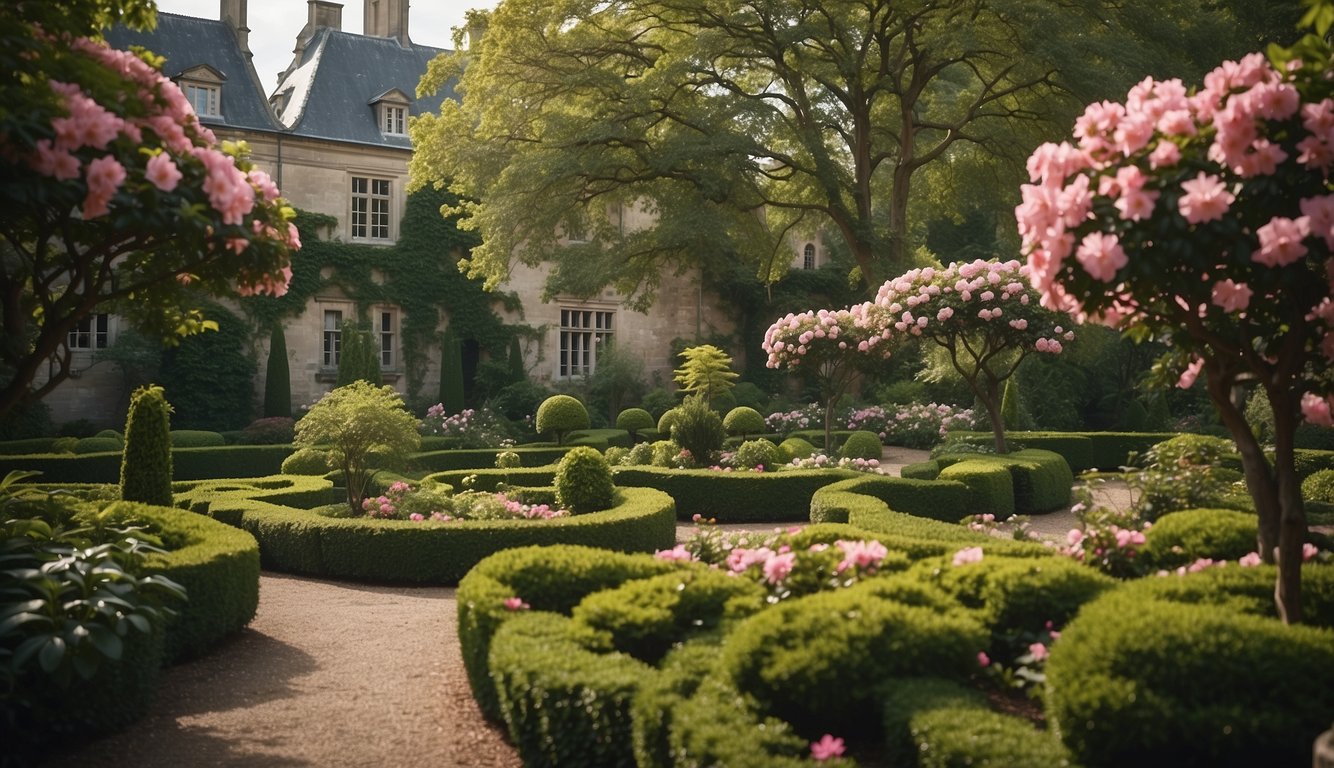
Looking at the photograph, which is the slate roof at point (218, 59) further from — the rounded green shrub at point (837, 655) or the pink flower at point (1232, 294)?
the pink flower at point (1232, 294)

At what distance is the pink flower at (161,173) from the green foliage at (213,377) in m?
18.9

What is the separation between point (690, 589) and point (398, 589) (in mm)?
4974

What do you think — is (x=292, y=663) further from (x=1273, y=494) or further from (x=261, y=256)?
(x=1273, y=494)

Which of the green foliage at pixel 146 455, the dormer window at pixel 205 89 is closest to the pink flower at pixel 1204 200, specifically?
the green foliage at pixel 146 455

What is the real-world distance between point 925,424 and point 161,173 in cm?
1834

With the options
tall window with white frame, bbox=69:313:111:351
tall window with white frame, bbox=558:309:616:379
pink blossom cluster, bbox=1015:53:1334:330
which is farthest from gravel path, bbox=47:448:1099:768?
tall window with white frame, bbox=558:309:616:379

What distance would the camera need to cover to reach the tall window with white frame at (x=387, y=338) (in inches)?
1033

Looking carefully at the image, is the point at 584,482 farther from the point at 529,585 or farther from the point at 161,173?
the point at 161,173

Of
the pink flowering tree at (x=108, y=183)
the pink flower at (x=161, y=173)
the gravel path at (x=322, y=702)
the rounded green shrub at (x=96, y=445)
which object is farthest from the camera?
the rounded green shrub at (x=96, y=445)

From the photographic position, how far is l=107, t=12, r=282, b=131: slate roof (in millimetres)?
24266

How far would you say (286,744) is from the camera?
5262 mm

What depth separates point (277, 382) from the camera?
23766 mm

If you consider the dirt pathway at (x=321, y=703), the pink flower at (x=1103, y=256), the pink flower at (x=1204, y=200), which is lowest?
the dirt pathway at (x=321, y=703)

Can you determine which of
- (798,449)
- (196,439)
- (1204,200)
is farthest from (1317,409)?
(196,439)
